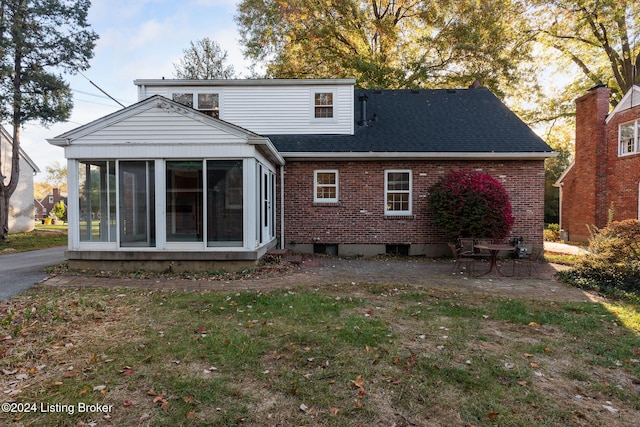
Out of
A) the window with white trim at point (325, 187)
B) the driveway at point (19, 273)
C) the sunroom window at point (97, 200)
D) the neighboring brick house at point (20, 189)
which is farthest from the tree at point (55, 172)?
the window with white trim at point (325, 187)

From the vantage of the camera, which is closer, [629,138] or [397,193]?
[397,193]

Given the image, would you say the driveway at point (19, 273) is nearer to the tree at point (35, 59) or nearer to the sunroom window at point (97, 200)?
the sunroom window at point (97, 200)

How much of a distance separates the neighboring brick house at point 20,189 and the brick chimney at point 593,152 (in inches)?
1255

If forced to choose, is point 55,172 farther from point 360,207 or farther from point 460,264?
point 460,264

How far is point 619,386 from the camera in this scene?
3.26 metres

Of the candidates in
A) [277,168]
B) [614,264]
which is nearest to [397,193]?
[277,168]

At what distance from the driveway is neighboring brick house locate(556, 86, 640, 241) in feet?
61.6

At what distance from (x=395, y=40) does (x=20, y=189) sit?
25.9 meters

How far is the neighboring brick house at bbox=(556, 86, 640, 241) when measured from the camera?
13.8 metres

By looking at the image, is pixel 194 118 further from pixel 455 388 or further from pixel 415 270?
pixel 455 388

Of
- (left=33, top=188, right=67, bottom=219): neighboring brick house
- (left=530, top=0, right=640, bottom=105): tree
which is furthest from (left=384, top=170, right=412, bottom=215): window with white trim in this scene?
(left=33, top=188, right=67, bottom=219): neighboring brick house

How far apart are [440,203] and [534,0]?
17.8 metres

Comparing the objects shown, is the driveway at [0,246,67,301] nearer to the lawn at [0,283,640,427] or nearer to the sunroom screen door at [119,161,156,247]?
the lawn at [0,283,640,427]

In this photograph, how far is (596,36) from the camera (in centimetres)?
2000
